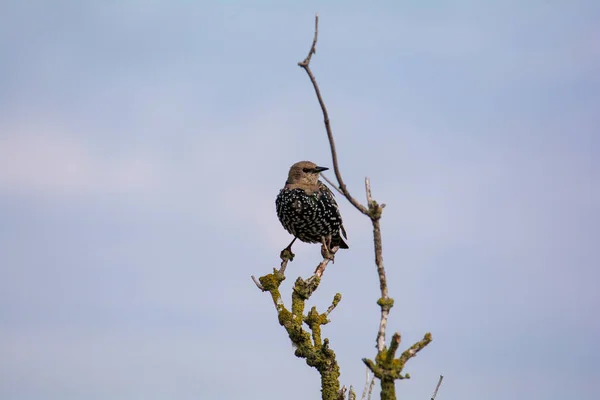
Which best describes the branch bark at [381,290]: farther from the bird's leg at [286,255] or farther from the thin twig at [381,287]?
the bird's leg at [286,255]

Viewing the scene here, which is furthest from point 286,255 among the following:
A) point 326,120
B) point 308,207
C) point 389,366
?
point 326,120

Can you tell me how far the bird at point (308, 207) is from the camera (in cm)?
1063

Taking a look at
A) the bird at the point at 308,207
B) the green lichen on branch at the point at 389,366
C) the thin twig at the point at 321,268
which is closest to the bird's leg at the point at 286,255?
the bird at the point at 308,207

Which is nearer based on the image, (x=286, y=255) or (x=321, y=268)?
(x=321, y=268)

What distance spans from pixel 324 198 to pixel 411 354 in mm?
6115

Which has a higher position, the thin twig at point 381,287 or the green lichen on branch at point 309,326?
the green lichen on branch at point 309,326

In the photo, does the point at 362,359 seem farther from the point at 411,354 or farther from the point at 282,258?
the point at 282,258

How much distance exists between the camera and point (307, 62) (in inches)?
174

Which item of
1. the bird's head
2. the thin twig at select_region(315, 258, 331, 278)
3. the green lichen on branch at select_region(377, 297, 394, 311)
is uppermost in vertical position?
the bird's head

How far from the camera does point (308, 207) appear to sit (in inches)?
418

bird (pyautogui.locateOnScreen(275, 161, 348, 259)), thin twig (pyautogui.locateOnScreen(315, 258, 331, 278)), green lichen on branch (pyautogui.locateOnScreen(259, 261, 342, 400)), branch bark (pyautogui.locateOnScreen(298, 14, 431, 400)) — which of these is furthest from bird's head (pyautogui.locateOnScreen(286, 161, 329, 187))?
branch bark (pyautogui.locateOnScreen(298, 14, 431, 400))

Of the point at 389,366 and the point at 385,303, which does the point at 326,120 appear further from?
the point at 389,366

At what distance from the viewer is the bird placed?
34.9ft

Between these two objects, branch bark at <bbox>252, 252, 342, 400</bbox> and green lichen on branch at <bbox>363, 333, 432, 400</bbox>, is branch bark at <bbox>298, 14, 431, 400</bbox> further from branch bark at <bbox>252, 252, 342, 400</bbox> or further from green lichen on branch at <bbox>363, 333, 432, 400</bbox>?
branch bark at <bbox>252, 252, 342, 400</bbox>
